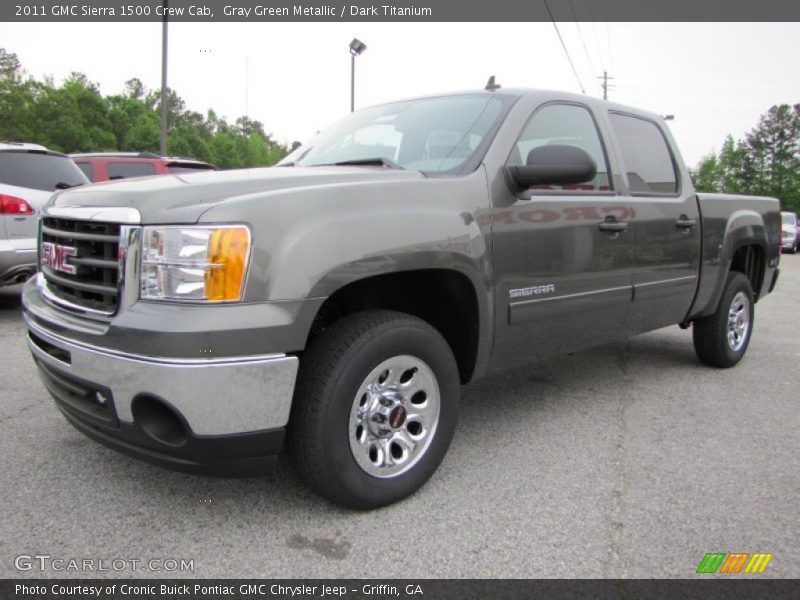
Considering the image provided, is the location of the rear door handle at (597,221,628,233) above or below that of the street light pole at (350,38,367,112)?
below

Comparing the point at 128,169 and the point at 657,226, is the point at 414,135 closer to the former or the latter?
the point at 657,226

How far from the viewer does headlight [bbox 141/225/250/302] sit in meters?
2.14

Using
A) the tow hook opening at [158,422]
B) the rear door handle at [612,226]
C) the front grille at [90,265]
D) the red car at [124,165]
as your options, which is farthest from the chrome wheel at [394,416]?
the red car at [124,165]

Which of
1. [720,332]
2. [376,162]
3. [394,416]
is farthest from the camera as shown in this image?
[720,332]

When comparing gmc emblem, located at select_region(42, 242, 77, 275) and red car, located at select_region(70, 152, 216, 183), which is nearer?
gmc emblem, located at select_region(42, 242, 77, 275)

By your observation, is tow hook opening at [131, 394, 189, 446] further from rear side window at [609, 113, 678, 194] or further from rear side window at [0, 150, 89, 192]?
rear side window at [0, 150, 89, 192]

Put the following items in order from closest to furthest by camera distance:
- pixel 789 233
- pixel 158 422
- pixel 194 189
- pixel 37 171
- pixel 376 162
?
pixel 158 422, pixel 194 189, pixel 376 162, pixel 37 171, pixel 789 233

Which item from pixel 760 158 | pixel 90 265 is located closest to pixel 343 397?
pixel 90 265

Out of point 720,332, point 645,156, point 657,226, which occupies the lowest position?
point 720,332

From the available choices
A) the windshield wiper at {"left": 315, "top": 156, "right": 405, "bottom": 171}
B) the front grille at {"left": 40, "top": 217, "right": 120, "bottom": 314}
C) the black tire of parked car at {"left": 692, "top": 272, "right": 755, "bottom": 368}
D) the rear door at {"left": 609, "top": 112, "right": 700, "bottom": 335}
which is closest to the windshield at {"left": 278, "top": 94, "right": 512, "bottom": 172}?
the windshield wiper at {"left": 315, "top": 156, "right": 405, "bottom": 171}

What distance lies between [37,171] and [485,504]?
19.3 ft

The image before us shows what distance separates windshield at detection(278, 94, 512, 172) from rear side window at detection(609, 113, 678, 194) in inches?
43.0

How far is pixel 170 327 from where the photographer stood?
2.09 meters

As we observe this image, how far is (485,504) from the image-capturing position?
2.70 metres
